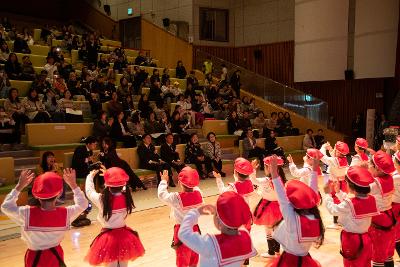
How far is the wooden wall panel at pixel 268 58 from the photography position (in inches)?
769

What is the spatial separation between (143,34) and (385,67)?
10931 millimetres

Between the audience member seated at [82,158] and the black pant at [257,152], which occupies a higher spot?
the audience member seated at [82,158]

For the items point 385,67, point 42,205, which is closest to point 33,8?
point 385,67

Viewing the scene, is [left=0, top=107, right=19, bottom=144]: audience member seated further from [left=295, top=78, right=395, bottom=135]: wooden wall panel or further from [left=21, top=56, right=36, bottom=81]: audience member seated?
[left=295, top=78, right=395, bottom=135]: wooden wall panel

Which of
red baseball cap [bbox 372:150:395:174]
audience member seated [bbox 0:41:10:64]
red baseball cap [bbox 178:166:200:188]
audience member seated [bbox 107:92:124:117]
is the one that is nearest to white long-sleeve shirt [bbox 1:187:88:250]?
red baseball cap [bbox 178:166:200:188]

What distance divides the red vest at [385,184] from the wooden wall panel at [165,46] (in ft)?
48.9

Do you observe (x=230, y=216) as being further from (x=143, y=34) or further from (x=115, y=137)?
(x=143, y=34)

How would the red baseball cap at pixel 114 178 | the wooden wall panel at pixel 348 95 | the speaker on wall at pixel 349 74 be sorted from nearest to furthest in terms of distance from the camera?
the red baseball cap at pixel 114 178 → the speaker on wall at pixel 349 74 → the wooden wall panel at pixel 348 95

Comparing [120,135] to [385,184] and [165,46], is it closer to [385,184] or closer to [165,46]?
[385,184]

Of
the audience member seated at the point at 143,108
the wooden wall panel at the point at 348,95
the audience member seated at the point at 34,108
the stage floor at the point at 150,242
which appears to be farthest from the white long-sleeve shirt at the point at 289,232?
the wooden wall panel at the point at 348,95

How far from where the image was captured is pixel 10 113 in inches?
371

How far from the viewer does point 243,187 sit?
497cm

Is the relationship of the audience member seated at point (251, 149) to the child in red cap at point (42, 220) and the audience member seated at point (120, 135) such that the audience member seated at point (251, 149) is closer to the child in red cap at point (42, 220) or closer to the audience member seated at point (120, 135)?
the audience member seated at point (120, 135)

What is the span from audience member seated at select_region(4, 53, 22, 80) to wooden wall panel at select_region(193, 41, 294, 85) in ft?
32.2
